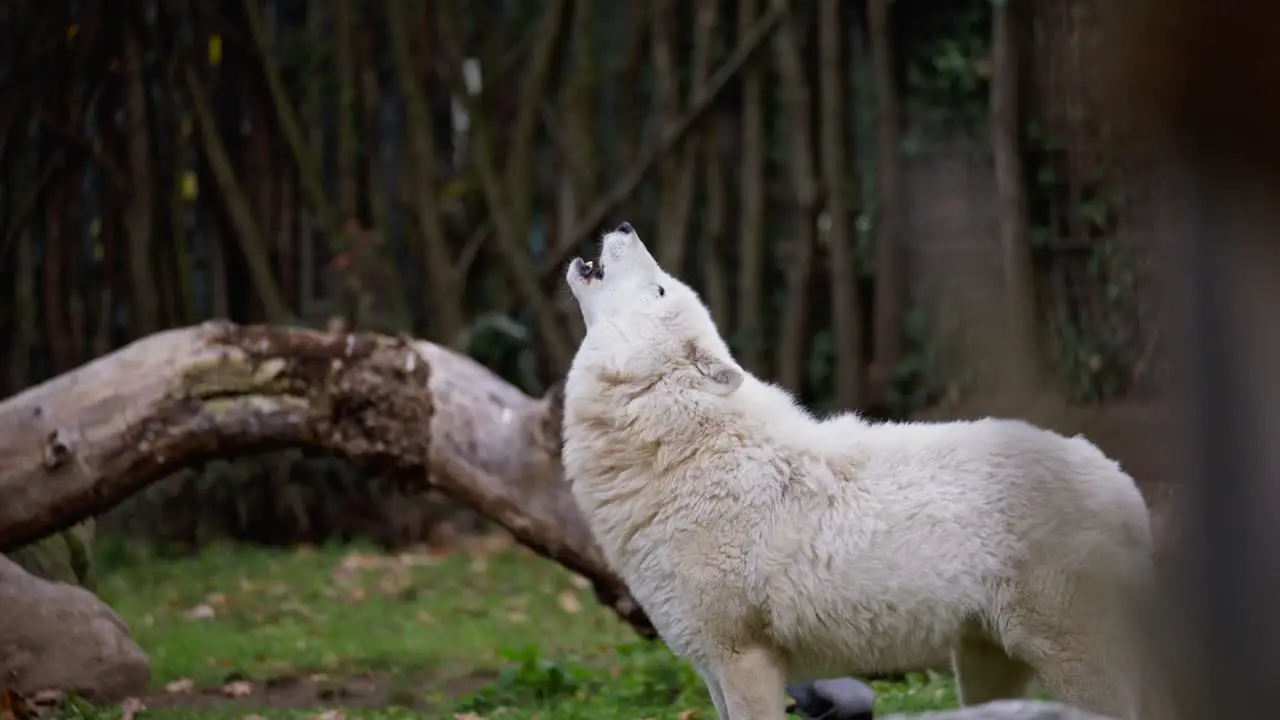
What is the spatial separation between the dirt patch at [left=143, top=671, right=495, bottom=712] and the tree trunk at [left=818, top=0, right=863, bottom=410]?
4154 mm

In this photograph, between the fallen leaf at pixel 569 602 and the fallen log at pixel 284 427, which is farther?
the fallen leaf at pixel 569 602

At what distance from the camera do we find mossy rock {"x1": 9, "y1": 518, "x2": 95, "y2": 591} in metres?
6.82

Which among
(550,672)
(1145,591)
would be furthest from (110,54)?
(1145,591)

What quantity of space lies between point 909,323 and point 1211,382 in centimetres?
845

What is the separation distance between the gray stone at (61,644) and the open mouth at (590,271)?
2.72 m

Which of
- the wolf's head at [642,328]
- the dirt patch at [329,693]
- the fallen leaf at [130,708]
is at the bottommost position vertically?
the dirt patch at [329,693]

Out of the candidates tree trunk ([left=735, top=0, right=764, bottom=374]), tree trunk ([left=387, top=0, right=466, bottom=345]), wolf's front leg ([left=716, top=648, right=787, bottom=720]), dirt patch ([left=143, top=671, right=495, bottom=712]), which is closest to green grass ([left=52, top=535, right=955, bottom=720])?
dirt patch ([left=143, top=671, right=495, bottom=712])

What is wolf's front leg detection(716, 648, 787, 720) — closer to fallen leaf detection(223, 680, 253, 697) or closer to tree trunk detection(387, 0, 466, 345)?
fallen leaf detection(223, 680, 253, 697)

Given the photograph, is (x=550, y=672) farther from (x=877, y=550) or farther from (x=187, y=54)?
(x=187, y=54)

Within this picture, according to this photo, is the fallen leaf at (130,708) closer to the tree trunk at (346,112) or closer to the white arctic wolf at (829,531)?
the white arctic wolf at (829,531)

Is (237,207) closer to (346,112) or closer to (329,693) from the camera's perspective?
(346,112)

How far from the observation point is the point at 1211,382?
141 cm

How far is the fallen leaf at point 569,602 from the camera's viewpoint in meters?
8.44

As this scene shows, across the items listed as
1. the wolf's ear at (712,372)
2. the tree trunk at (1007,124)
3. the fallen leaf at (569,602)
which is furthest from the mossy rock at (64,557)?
the tree trunk at (1007,124)
